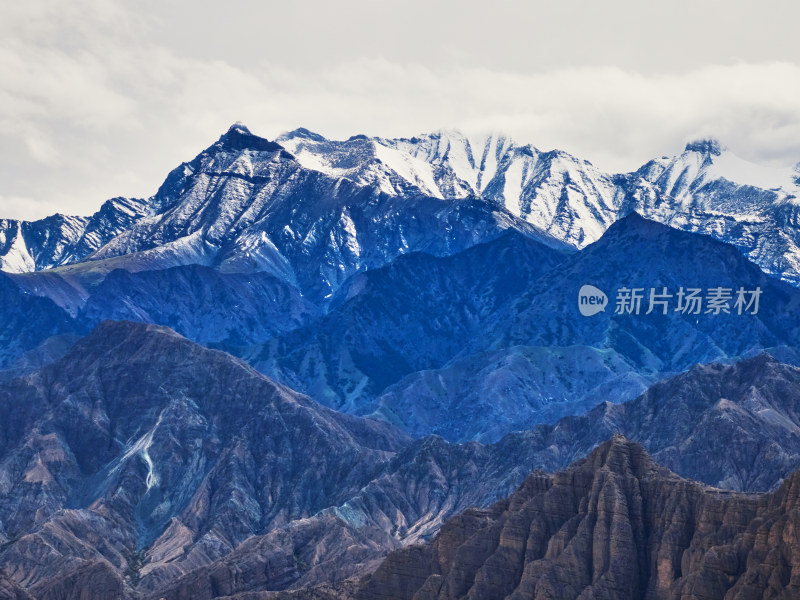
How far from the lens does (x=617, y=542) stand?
153875mm

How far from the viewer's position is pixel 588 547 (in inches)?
6122

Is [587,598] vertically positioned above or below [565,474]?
below

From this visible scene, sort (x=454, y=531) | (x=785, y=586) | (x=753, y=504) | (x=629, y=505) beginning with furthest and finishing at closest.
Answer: (x=454, y=531) → (x=629, y=505) → (x=753, y=504) → (x=785, y=586)

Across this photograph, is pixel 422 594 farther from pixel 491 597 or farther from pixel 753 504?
pixel 753 504

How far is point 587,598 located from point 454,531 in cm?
2608

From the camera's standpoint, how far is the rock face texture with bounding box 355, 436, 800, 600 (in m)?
140

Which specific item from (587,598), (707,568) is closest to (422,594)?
(587,598)

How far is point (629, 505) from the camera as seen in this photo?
158m

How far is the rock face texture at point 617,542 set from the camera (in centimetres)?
14050

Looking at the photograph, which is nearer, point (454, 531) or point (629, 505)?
point (629, 505)

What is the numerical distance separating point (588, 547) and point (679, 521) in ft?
26.6

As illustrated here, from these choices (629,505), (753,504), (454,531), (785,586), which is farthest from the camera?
(454,531)

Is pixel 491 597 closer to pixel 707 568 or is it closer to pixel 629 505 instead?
pixel 629 505

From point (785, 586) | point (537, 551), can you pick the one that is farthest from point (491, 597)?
point (785, 586)
